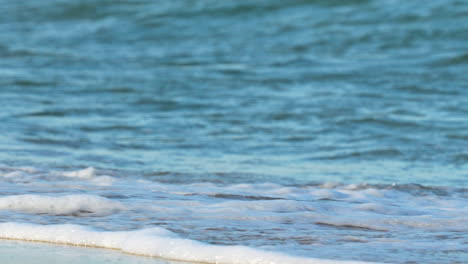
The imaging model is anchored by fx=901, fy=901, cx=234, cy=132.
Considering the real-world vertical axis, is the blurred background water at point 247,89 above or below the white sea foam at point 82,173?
above

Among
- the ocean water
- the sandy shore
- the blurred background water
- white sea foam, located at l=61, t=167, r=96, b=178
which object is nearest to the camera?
the sandy shore

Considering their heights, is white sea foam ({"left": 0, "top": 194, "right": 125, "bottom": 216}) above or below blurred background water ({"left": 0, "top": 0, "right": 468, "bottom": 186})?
below

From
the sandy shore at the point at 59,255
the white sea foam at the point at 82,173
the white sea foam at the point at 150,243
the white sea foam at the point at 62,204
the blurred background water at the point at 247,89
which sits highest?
the blurred background water at the point at 247,89

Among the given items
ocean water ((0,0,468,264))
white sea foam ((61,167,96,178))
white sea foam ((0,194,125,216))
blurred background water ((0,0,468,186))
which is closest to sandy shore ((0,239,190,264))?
ocean water ((0,0,468,264))

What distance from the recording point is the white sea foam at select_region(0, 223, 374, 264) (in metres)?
2.50

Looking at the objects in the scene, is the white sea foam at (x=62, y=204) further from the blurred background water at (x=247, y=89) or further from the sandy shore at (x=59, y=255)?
the blurred background water at (x=247, y=89)

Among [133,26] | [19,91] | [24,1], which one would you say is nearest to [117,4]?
[133,26]

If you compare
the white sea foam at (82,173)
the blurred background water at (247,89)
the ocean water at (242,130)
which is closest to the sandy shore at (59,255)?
the ocean water at (242,130)

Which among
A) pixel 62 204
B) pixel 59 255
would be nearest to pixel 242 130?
pixel 62 204

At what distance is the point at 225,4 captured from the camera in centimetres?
1174

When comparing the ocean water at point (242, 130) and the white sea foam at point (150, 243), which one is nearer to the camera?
the white sea foam at point (150, 243)

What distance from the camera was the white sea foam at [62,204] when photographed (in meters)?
3.15

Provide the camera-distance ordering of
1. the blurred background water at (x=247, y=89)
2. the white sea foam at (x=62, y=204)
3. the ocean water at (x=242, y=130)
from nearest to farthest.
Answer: the ocean water at (x=242, y=130)
the white sea foam at (x=62, y=204)
the blurred background water at (x=247, y=89)

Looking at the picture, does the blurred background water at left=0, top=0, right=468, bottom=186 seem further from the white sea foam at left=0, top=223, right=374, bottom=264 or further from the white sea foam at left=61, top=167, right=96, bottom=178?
the white sea foam at left=0, top=223, right=374, bottom=264
